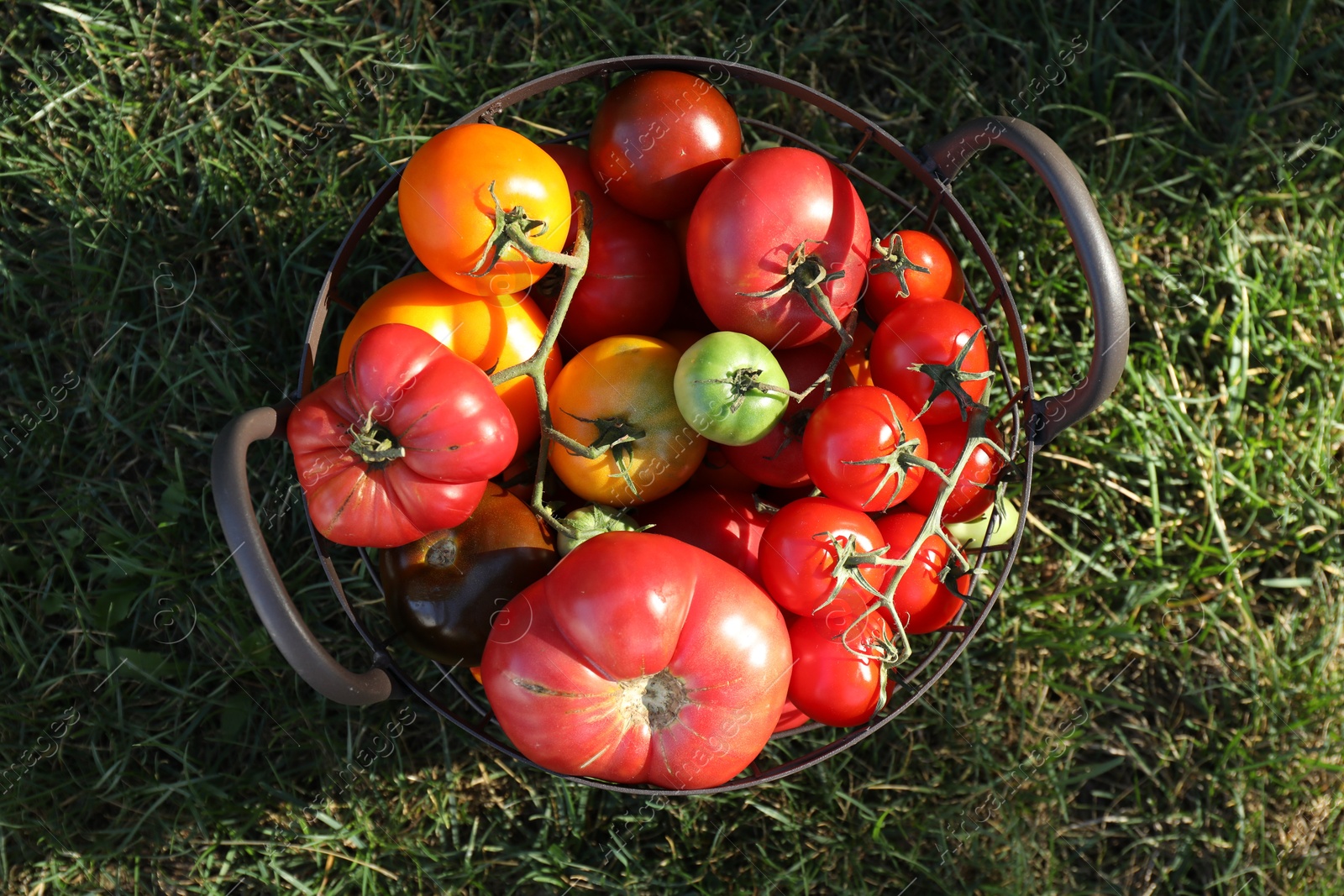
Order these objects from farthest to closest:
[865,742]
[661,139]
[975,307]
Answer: [865,742] → [975,307] → [661,139]

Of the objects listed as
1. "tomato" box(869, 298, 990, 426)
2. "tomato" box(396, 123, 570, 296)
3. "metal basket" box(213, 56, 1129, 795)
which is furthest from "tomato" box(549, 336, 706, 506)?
"metal basket" box(213, 56, 1129, 795)

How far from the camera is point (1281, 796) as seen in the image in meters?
2.54

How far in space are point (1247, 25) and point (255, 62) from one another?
2.72 meters

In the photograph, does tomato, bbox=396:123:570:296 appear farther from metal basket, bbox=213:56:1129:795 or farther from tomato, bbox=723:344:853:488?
tomato, bbox=723:344:853:488

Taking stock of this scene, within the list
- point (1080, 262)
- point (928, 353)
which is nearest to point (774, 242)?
point (928, 353)

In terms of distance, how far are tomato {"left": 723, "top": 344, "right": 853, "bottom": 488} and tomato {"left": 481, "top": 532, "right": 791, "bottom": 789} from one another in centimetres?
32

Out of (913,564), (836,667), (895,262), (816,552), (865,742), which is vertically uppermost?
(895,262)

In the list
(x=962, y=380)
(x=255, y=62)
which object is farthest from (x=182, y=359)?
(x=962, y=380)

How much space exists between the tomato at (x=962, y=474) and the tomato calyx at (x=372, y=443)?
1016mm

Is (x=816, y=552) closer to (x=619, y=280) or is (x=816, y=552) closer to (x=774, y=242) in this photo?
(x=774, y=242)

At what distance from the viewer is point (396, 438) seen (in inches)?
67.9

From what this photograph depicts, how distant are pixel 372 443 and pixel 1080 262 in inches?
52.7

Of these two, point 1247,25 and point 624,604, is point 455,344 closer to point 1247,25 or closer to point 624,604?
point 624,604

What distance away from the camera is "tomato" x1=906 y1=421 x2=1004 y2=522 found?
1.87 meters
